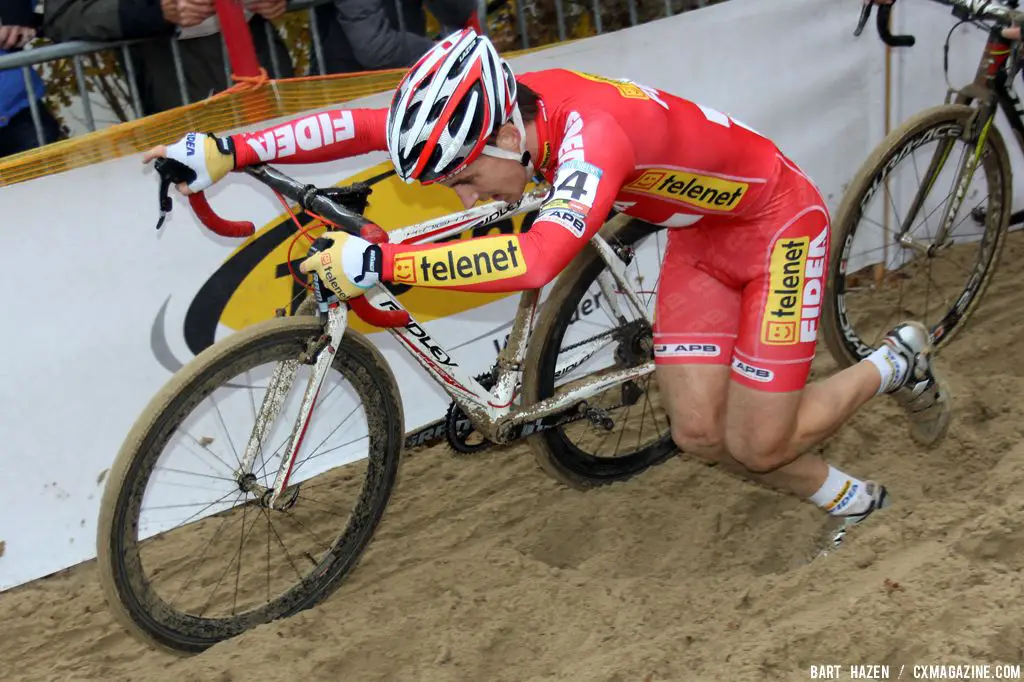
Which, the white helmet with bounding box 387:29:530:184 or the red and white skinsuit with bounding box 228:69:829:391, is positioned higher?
the white helmet with bounding box 387:29:530:184

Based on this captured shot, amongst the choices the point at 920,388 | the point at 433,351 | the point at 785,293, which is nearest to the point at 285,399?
the point at 433,351

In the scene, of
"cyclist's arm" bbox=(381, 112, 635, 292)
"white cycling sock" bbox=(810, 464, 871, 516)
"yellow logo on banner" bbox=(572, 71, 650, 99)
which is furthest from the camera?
"white cycling sock" bbox=(810, 464, 871, 516)

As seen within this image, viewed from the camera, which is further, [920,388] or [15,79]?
[15,79]

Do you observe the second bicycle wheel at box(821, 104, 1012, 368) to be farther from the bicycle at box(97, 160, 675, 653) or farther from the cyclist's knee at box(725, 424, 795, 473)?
the cyclist's knee at box(725, 424, 795, 473)

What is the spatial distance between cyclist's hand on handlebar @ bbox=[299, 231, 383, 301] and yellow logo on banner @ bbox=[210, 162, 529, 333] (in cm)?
134

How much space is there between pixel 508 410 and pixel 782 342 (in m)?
1.11

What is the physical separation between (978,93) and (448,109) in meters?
3.13

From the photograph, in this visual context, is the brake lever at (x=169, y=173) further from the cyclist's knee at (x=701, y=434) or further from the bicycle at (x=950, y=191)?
the bicycle at (x=950, y=191)

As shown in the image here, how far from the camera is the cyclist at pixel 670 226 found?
3.12 m

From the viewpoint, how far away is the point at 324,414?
16.2 feet

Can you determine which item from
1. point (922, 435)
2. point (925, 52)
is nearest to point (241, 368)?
point (922, 435)

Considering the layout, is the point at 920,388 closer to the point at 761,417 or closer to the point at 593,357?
the point at 761,417

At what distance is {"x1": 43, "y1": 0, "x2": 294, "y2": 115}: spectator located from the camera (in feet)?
14.2

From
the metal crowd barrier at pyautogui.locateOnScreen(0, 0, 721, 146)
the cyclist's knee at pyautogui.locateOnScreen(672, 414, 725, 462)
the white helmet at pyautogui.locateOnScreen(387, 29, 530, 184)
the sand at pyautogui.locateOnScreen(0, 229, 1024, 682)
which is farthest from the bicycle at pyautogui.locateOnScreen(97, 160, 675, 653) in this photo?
the metal crowd barrier at pyautogui.locateOnScreen(0, 0, 721, 146)
